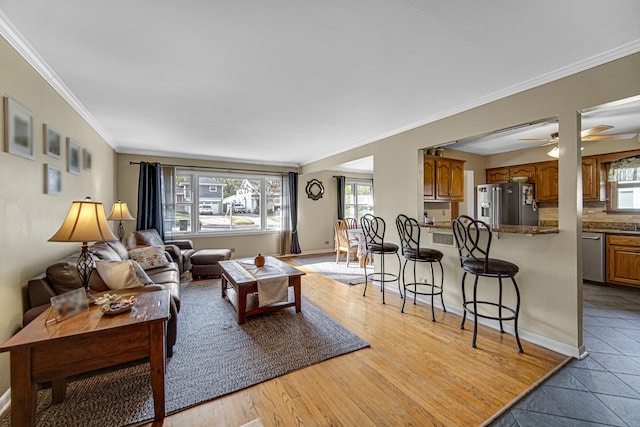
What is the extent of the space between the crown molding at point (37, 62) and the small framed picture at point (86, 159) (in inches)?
15.9

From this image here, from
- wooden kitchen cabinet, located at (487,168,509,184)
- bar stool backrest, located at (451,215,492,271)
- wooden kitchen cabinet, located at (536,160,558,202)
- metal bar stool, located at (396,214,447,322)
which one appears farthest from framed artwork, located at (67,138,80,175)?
wooden kitchen cabinet, located at (536,160,558,202)

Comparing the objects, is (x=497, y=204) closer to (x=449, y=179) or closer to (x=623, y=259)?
(x=449, y=179)

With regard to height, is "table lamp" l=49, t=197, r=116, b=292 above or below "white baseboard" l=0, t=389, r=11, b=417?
above

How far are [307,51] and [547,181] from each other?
515cm

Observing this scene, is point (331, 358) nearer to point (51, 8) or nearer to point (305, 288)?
point (305, 288)

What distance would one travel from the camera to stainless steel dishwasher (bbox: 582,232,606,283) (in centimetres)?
407

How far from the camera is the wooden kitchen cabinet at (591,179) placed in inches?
172

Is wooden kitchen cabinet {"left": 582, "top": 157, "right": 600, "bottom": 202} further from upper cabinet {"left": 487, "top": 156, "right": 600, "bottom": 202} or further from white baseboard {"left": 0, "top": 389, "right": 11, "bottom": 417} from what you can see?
white baseboard {"left": 0, "top": 389, "right": 11, "bottom": 417}

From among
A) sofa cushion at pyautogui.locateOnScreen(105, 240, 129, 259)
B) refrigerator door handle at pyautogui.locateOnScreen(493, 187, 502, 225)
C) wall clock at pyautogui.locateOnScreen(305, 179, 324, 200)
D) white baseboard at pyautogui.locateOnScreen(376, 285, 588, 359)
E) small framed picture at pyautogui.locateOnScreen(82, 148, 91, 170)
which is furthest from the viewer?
wall clock at pyautogui.locateOnScreen(305, 179, 324, 200)

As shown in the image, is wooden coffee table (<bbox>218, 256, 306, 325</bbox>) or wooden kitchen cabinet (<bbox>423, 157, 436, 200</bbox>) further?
wooden kitchen cabinet (<bbox>423, 157, 436, 200</bbox>)

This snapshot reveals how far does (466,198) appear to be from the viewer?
560 cm

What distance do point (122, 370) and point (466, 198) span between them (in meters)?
6.01

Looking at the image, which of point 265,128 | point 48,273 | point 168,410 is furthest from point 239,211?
point 168,410

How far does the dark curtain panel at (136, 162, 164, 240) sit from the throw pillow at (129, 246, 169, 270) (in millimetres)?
1605
